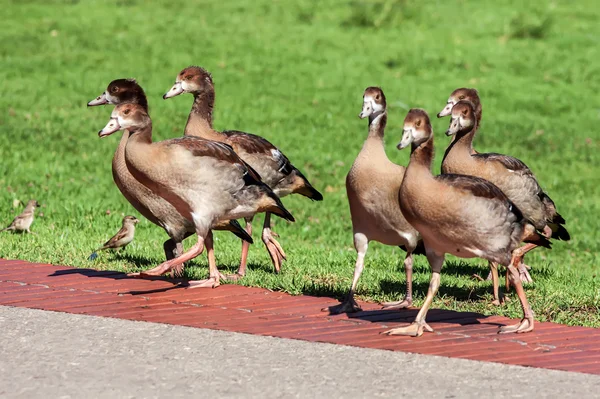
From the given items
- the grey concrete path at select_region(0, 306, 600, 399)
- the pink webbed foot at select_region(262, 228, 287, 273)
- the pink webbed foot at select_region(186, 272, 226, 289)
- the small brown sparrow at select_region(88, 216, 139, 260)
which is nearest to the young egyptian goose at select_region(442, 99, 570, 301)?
the pink webbed foot at select_region(262, 228, 287, 273)

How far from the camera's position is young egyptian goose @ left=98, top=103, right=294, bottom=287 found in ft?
29.3

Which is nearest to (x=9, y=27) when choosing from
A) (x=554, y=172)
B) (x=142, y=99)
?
(x=554, y=172)

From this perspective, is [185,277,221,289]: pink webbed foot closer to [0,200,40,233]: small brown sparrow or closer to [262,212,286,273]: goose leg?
[262,212,286,273]: goose leg

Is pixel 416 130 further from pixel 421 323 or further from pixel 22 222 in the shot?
pixel 22 222

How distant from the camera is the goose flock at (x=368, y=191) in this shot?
764 cm

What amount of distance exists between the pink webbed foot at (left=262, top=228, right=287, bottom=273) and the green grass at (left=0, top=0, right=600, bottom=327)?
19cm

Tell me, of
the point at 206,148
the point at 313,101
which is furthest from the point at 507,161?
the point at 313,101

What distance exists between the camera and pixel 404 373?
6.52m

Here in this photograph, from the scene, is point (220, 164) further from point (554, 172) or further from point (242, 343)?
point (554, 172)

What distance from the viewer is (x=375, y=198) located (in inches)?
329

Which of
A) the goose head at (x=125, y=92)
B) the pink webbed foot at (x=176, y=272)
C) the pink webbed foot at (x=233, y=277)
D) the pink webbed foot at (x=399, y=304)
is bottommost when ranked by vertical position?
the pink webbed foot at (x=399, y=304)

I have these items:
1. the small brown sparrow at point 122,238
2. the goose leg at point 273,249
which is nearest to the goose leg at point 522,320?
the goose leg at point 273,249

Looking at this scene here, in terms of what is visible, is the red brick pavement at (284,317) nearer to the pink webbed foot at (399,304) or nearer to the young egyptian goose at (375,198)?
the pink webbed foot at (399,304)

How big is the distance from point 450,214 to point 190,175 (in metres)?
2.40
